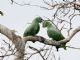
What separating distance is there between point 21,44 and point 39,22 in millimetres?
716

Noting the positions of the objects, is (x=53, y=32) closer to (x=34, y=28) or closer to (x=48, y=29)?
(x=48, y=29)

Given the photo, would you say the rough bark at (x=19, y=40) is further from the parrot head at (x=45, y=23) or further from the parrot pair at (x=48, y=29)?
the parrot head at (x=45, y=23)

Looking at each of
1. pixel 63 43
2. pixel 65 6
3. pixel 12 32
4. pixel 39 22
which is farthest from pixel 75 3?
pixel 12 32

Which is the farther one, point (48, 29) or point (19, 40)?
point (48, 29)

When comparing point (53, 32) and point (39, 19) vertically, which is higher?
point (39, 19)

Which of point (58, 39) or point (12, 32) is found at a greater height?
point (12, 32)

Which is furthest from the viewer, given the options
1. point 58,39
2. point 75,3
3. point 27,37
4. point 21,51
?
point 75,3

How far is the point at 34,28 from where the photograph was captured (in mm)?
3529

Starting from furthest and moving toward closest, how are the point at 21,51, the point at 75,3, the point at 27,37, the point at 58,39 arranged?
the point at 75,3 → the point at 58,39 → the point at 27,37 → the point at 21,51

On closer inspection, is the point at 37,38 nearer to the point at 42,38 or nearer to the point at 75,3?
the point at 42,38

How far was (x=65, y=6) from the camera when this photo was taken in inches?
181

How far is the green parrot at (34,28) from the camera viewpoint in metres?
3.42

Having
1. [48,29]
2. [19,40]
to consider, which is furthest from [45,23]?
[19,40]

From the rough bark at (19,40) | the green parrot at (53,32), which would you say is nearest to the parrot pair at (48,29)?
the green parrot at (53,32)
